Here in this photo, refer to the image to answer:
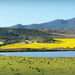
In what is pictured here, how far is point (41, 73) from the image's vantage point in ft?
74.6

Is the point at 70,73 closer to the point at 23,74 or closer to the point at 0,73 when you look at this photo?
the point at 23,74

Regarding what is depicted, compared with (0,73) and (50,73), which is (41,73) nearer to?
(50,73)

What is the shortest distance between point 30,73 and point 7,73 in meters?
2.13

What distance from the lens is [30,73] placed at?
896 inches

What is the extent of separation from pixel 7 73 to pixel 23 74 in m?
1.53

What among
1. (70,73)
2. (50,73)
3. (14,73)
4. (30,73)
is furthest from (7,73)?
(70,73)

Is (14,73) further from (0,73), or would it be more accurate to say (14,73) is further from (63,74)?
(63,74)

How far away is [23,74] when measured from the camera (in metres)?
22.0

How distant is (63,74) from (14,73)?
4462 mm

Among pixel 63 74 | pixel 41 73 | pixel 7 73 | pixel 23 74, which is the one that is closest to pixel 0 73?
pixel 7 73

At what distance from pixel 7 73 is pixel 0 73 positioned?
0.65 meters

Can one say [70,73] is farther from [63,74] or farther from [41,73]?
[41,73]

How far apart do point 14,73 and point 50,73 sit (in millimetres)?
3340

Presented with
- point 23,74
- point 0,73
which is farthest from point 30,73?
point 0,73
